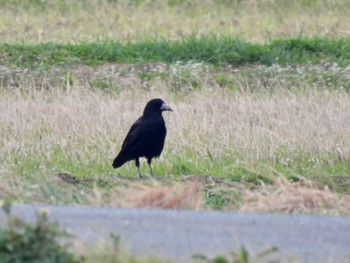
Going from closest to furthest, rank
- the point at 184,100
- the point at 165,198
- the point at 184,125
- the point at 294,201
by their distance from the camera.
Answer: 1. the point at 165,198
2. the point at 294,201
3. the point at 184,125
4. the point at 184,100

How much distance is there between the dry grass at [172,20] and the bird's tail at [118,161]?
8.24 m

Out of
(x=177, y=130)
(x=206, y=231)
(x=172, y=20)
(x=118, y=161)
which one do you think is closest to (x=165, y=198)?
(x=206, y=231)

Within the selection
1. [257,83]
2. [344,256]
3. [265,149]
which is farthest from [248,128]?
[344,256]

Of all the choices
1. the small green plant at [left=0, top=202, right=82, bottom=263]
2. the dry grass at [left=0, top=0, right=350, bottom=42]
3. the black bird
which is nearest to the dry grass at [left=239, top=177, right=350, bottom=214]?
the small green plant at [left=0, top=202, right=82, bottom=263]

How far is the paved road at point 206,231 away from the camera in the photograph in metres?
7.73

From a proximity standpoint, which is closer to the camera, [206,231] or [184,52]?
[206,231]

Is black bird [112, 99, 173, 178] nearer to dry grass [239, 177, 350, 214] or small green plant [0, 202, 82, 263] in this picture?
dry grass [239, 177, 350, 214]

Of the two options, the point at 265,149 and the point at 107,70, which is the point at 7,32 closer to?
the point at 107,70

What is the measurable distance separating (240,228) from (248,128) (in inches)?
255

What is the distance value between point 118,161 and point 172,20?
10.7m

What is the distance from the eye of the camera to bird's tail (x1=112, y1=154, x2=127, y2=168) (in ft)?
44.6

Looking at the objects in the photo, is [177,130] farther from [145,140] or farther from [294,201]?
[294,201]

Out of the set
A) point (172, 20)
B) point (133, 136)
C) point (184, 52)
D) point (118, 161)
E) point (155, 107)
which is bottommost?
point (118, 161)

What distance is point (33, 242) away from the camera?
7.59 meters
